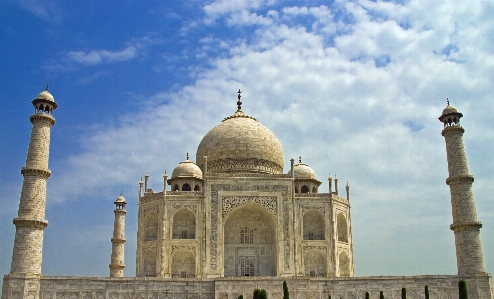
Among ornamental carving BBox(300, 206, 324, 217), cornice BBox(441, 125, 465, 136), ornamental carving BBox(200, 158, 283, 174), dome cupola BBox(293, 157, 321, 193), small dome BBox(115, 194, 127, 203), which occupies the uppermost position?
cornice BBox(441, 125, 465, 136)

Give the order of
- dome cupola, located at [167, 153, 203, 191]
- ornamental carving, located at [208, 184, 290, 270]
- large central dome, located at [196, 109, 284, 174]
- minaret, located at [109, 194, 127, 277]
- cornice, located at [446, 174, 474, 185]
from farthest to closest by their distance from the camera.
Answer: minaret, located at [109, 194, 127, 277] → large central dome, located at [196, 109, 284, 174] → dome cupola, located at [167, 153, 203, 191] → ornamental carving, located at [208, 184, 290, 270] → cornice, located at [446, 174, 474, 185]

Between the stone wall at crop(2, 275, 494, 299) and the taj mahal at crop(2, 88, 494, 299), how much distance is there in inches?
1.5

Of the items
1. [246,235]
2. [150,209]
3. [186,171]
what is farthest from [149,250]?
[246,235]

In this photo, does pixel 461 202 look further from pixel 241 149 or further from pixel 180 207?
pixel 180 207

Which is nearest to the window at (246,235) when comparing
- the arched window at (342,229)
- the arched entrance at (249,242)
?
the arched entrance at (249,242)

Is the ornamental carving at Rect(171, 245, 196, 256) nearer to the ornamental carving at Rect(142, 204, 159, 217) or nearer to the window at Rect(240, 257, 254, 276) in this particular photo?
the ornamental carving at Rect(142, 204, 159, 217)

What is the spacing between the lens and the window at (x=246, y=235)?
83.0 ft

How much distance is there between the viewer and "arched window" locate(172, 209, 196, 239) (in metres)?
25.0

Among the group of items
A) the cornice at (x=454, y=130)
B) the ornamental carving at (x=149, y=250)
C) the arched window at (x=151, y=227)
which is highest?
the cornice at (x=454, y=130)

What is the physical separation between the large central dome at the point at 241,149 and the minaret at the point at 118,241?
5.45 m

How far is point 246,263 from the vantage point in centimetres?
2492

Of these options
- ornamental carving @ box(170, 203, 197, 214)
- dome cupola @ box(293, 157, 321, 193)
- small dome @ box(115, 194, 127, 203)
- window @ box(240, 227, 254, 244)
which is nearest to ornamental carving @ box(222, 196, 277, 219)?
ornamental carving @ box(170, 203, 197, 214)

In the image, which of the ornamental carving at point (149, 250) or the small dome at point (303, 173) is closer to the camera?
the ornamental carving at point (149, 250)

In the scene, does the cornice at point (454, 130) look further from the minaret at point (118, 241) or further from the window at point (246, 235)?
the minaret at point (118, 241)
